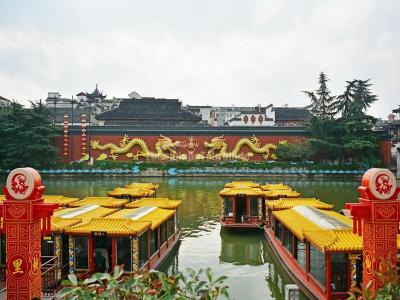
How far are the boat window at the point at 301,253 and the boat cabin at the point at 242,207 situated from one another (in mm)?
5210

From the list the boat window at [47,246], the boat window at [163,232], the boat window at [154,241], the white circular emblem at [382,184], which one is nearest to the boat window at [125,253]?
the boat window at [47,246]

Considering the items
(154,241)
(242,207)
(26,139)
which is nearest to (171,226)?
(154,241)

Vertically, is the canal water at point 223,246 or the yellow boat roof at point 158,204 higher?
the yellow boat roof at point 158,204

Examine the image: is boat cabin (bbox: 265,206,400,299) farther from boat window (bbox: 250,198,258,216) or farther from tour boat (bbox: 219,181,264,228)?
boat window (bbox: 250,198,258,216)

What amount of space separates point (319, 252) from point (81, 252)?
498 centimetres

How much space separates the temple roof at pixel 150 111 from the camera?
49719 mm

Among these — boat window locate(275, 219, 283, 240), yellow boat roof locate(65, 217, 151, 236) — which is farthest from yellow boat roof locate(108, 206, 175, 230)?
boat window locate(275, 219, 283, 240)

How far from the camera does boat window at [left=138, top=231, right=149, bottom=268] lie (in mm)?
10234

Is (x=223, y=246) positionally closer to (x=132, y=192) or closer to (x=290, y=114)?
(x=132, y=192)

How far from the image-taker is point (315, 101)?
47.6m

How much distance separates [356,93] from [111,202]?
3473 cm

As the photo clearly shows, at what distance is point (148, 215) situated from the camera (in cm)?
1237

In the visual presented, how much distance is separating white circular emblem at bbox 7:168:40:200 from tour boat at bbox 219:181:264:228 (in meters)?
10.00

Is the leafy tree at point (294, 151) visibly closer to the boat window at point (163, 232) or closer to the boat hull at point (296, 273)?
the boat hull at point (296, 273)
